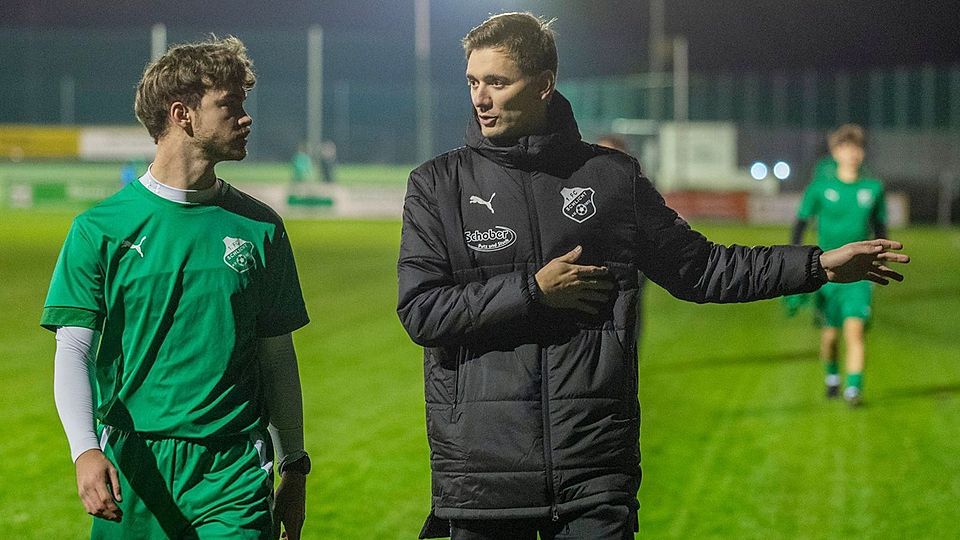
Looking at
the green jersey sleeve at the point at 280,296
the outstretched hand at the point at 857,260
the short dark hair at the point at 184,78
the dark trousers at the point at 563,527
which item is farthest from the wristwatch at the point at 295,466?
the outstretched hand at the point at 857,260

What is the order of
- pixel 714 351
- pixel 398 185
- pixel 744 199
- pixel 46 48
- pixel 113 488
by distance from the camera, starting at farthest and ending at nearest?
pixel 46 48
pixel 398 185
pixel 744 199
pixel 714 351
pixel 113 488

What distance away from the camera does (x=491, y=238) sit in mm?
3791

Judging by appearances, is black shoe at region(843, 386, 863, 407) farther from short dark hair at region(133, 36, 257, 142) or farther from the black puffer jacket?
short dark hair at region(133, 36, 257, 142)

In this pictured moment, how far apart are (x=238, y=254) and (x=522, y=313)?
2.72 ft

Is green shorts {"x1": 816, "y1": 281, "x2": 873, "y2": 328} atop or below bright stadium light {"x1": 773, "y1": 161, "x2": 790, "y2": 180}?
atop

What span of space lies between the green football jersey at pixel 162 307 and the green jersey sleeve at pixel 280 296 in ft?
0.33

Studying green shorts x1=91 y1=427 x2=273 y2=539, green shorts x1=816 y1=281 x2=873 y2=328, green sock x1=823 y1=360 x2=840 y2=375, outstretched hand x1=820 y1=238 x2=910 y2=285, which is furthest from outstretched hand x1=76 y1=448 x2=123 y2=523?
green sock x1=823 y1=360 x2=840 y2=375

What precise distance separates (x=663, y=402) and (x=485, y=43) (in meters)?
7.13

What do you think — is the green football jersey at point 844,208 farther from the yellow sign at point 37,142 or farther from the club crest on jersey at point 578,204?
the yellow sign at point 37,142

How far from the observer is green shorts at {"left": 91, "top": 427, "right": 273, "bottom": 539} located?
12.4 feet

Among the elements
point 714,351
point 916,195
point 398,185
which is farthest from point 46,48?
point 714,351

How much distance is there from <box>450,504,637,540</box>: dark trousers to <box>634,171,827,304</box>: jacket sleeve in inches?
27.2

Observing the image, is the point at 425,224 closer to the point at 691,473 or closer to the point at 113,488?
the point at 113,488

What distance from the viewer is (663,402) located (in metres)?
10.7
